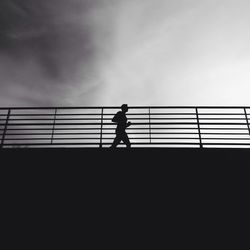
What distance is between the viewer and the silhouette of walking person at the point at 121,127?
6.99 m

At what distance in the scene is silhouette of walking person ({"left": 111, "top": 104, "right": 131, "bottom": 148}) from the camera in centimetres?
699

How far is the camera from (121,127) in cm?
719
